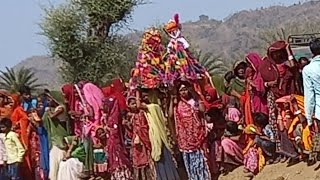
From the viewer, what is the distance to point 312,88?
28.7 feet

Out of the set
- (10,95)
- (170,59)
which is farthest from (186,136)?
(10,95)

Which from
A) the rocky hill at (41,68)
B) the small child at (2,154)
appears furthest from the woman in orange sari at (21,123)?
the rocky hill at (41,68)

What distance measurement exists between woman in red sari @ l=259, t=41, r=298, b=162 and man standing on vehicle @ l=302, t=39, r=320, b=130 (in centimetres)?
104

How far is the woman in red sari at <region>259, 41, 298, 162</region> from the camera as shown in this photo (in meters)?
9.90

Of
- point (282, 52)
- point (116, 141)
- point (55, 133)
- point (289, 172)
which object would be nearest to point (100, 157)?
point (116, 141)

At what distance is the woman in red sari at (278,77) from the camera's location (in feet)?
32.5

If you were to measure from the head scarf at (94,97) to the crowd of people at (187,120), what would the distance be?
0.7 inches

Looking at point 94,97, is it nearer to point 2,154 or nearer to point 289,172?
point 2,154

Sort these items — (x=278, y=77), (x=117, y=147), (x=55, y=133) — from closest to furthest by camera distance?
(x=278, y=77), (x=117, y=147), (x=55, y=133)

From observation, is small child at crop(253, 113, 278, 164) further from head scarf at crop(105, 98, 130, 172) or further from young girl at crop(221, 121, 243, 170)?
head scarf at crop(105, 98, 130, 172)

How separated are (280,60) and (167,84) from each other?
1642mm

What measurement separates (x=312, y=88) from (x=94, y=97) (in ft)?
13.6

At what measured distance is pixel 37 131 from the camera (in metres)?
12.8

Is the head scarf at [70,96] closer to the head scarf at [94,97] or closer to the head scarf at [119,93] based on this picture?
the head scarf at [94,97]
